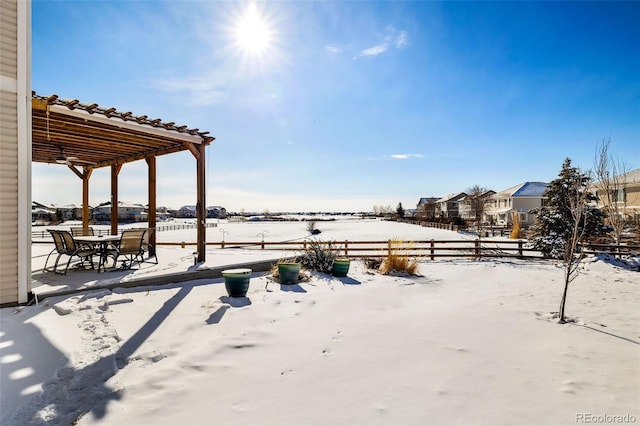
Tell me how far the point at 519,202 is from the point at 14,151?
131 feet

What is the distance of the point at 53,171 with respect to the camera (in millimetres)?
12477

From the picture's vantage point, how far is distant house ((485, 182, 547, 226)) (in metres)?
33.7

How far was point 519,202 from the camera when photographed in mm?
34500

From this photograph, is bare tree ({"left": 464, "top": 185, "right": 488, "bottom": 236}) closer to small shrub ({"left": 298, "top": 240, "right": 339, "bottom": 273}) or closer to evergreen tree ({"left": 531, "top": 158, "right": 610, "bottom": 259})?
evergreen tree ({"left": 531, "top": 158, "right": 610, "bottom": 259})

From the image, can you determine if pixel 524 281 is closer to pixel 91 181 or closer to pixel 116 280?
pixel 116 280

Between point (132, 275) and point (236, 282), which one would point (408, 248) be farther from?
point (132, 275)

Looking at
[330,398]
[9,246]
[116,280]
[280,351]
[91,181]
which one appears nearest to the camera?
[330,398]

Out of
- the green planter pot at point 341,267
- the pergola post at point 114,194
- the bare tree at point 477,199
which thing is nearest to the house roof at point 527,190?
the bare tree at point 477,199

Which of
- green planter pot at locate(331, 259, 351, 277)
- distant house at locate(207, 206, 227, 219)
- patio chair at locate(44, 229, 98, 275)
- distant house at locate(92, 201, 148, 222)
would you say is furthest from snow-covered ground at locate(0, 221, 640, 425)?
distant house at locate(207, 206, 227, 219)

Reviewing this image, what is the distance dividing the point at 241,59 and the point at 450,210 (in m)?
52.5

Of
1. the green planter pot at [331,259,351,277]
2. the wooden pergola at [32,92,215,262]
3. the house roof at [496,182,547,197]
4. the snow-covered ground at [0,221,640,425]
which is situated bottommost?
the snow-covered ground at [0,221,640,425]

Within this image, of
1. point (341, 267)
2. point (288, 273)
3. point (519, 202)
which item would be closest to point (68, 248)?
point (288, 273)

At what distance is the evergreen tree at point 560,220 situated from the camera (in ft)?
38.9

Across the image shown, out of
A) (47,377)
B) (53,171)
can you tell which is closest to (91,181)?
(53,171)
